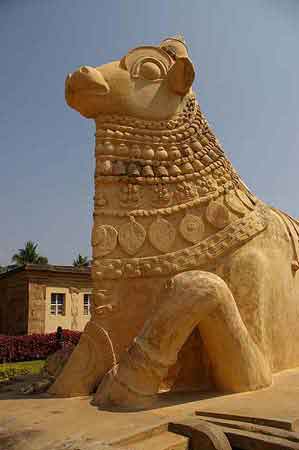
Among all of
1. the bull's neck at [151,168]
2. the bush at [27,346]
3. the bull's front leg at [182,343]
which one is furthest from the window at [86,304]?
the bull's front leg at [182,343]

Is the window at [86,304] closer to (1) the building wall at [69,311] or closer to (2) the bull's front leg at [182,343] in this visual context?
(1) the building wall at [69,311]

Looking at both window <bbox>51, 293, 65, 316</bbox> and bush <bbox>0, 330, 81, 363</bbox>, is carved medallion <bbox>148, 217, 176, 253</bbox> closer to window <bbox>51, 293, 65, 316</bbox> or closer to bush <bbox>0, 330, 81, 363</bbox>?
bush <bbox>0, 330, 81, 363</bbox>

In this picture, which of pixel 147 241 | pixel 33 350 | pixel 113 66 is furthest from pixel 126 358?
pixel 33 350

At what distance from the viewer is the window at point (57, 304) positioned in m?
18.7

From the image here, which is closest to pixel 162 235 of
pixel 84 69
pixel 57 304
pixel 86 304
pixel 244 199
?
pixel 244 199

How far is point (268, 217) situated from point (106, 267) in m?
1.68

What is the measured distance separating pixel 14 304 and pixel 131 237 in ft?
52.2

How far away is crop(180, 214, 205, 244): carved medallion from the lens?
4.09 metres

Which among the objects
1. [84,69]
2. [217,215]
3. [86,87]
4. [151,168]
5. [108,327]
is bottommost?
[108,327]

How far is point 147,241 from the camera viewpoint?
411 cm

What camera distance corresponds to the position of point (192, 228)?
13.5 feet

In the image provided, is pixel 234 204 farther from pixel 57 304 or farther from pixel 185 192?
pixel 57 304

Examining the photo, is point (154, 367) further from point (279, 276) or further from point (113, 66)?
point (113, 66)

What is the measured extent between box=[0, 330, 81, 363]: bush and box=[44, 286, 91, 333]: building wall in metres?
2.87
